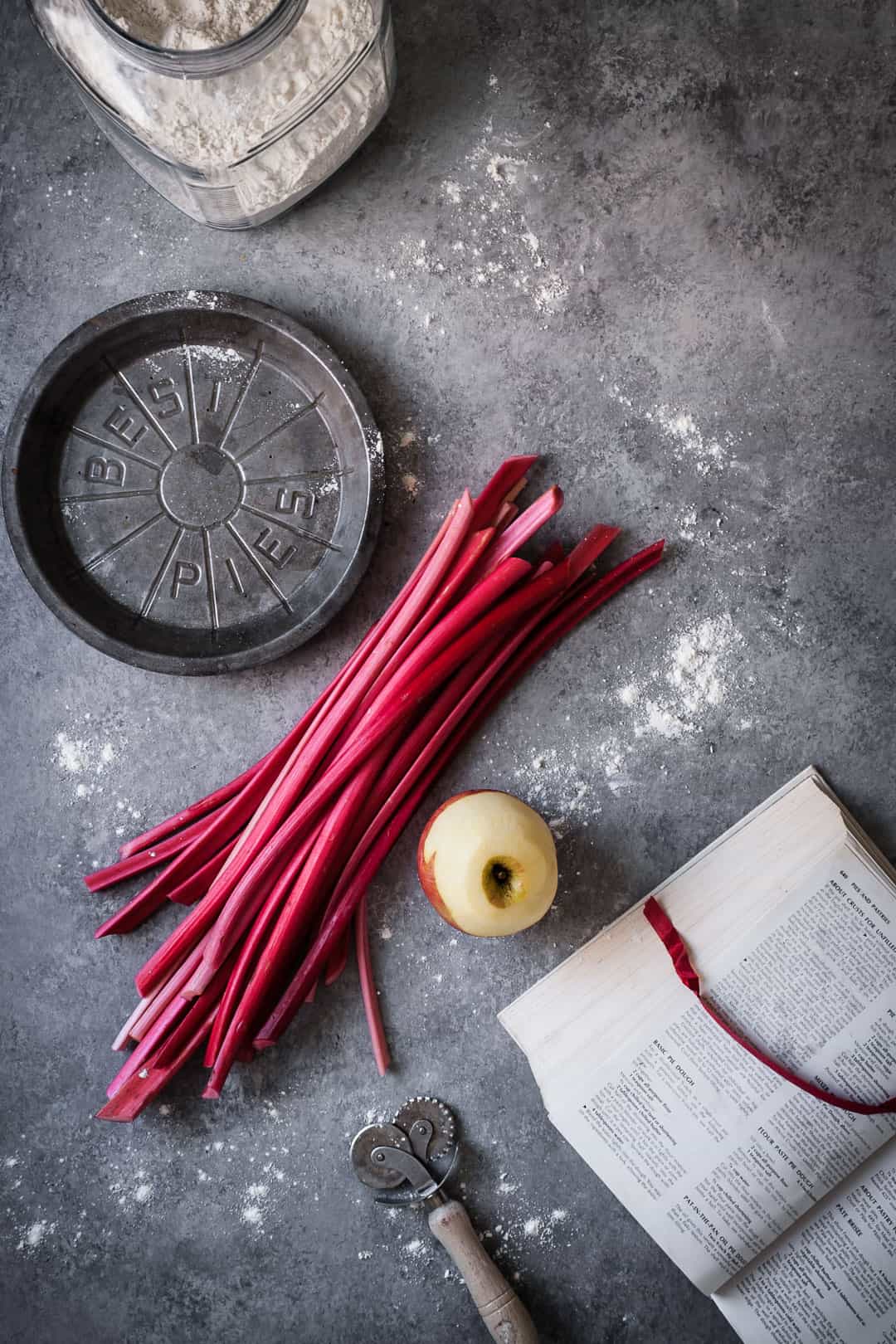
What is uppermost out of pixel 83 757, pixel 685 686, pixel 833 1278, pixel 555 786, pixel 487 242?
pixel 487 242

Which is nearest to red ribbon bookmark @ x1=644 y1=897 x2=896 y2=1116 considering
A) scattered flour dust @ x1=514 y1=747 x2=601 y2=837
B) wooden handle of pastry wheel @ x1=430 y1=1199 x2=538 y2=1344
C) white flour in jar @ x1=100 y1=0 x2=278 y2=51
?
scattered flour dust @ x1=514 y1=747 x2=601 y2=837

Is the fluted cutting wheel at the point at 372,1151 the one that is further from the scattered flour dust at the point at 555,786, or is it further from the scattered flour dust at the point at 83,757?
the scattered flour dust at the point at 83,757

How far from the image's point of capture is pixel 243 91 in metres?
1.43

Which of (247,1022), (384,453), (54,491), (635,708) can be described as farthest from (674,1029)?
(54,491)

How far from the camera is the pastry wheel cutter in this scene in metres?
1.56

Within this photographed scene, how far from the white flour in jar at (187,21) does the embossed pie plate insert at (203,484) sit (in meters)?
0.40

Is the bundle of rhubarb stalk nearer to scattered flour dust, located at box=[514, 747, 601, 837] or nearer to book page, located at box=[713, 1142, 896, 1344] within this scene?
scattered flour dust, located at box=[514, 747, 601, 837]

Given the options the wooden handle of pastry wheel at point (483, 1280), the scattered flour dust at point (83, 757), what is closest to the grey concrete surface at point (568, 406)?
the scattered flour dust at point (83, 757)

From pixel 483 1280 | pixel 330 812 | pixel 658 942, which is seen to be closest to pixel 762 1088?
pixel 658 942

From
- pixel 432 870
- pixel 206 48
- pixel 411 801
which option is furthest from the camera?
pixel 411 801

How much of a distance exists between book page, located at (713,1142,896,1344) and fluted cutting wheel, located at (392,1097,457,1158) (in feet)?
1.73

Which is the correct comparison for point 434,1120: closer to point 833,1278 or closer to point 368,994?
point 368,994

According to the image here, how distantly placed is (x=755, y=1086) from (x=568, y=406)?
1.24 m

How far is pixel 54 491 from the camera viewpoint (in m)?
1.65
